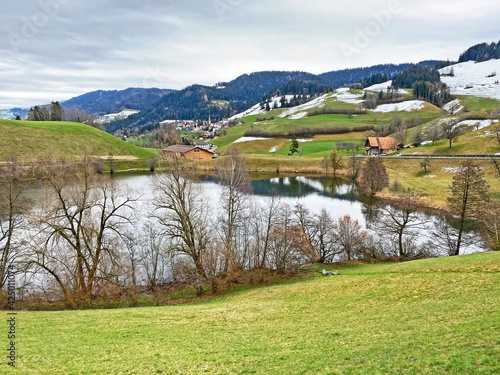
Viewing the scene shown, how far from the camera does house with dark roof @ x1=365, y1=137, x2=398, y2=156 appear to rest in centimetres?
11038

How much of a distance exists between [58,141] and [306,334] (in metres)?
116

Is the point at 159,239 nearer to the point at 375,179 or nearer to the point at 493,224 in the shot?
the point at 493,224

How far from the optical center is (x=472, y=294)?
15.9 metres

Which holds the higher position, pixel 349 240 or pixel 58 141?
pixel 58 141

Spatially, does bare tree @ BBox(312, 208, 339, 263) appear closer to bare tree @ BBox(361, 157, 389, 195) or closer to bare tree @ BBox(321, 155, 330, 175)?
bare tree @ BBox(361, 157, 389, 195)

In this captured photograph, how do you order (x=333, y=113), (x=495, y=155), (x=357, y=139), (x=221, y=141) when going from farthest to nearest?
1. (x=333, y=113)
2. (x=221, y=141)
3. (x=357, y=139)
4. (x=495, y=155)

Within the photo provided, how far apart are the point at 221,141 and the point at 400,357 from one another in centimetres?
16415

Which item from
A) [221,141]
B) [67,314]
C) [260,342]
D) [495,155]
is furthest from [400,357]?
[221,141]

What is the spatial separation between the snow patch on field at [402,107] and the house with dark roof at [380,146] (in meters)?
84.5

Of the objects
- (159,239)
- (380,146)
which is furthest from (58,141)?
(380,146)

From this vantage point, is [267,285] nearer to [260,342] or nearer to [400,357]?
[260,342]

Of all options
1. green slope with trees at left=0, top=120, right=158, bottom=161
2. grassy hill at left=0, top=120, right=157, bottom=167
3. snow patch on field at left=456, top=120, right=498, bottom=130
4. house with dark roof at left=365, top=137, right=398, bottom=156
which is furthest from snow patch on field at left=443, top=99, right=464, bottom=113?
green slope with trees at left=0, top=120, right=158, bottom=161

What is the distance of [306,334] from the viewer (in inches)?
544

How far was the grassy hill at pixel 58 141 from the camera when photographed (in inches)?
3573
